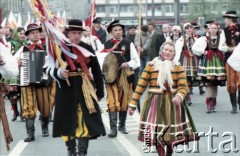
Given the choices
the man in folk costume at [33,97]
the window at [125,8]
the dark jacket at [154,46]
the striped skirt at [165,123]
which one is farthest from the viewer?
the window at [125,8]

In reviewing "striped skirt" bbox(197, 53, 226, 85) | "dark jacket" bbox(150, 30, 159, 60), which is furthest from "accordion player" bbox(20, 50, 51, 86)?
"dark jacket" bbox(150, 30, 159, 60)

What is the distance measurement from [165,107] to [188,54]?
670 centimetres

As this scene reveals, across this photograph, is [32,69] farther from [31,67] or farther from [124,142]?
[124,142]

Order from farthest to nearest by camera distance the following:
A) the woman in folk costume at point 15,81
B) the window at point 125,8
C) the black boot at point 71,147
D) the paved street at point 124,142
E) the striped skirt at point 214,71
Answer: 1. the window at point 125,8
2. the striped skirt at point 214,71
3. the woman in folk costume at point 15,81
4. the paved street at point 124,142
5. the black boot at point 71,147

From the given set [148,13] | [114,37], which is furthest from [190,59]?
[148,13]

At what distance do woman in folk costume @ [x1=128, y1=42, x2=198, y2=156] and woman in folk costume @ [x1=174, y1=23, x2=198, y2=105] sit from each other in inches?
248

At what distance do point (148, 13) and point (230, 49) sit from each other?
3075 inches

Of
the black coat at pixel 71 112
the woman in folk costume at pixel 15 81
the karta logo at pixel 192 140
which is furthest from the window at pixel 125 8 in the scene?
the black coat at pixel 71 112

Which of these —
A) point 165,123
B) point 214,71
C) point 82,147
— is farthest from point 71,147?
point 214,71

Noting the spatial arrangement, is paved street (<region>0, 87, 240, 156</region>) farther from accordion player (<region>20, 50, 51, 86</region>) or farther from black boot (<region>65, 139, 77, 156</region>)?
accordion player (<region>20, 50, 51, 86</region>)

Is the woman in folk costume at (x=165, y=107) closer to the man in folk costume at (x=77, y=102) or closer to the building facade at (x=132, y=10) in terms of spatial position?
the man in folk costume at (x=77, y=102)

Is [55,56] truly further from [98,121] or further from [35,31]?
[35,31]

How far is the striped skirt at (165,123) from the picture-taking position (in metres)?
Answer: 7.28

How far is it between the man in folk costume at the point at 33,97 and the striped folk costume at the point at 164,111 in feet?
8.79
